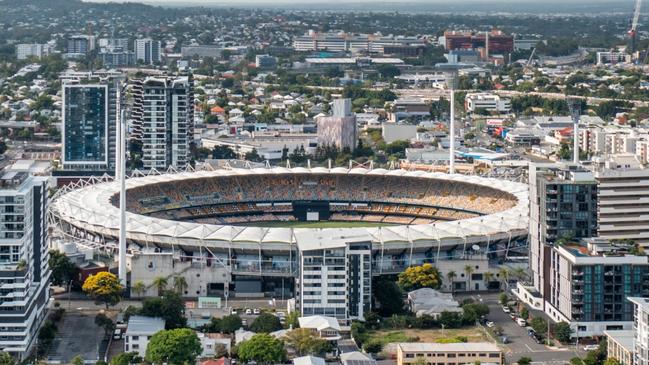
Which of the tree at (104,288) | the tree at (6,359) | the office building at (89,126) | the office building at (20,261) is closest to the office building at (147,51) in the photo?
the office building at (89,126)

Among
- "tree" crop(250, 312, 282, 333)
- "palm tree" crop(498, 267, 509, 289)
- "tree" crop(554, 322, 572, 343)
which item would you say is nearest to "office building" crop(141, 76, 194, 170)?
"palm tree" crop(498, 267, 509, 289)

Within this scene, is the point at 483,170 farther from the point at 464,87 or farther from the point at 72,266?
the point at 464,87

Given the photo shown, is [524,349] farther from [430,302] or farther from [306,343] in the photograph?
[306,343]

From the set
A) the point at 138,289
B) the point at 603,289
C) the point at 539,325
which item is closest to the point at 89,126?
the point at 138,289

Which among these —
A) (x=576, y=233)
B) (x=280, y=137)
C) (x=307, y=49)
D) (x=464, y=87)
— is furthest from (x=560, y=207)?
(x=307, y=49)

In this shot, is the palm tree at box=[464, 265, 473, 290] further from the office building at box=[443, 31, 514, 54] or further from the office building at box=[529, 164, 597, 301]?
the office building at box=[443, 31, 514, 54]
